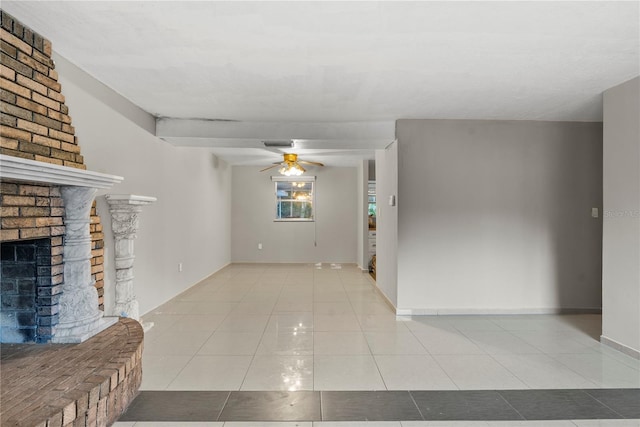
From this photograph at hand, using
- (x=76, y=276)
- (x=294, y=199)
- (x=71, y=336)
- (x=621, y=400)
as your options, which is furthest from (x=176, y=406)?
(x=294, y=199)

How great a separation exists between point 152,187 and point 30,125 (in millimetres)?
2049

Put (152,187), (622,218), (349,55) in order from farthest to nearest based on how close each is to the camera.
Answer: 1. (152,187)
2. (622,218)
3. (349,55)

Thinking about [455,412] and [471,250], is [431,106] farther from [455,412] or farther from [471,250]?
[455,412]

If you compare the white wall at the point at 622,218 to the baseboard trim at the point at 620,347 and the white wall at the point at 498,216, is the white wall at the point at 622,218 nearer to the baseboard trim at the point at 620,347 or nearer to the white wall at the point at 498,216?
the baseboard trim at the point at 620,347

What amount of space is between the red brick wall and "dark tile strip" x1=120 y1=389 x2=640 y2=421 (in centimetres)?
128

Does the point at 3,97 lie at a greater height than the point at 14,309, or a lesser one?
greater

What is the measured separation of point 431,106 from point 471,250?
1.80 m

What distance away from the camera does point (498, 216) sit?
423cm

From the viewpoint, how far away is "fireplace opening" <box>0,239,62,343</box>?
2.25 meters

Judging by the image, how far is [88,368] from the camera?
1959 millimetres

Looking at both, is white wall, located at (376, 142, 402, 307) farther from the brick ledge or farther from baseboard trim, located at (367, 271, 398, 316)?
the brick ledge

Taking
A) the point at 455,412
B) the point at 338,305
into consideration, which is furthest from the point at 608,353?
the point at 338,305

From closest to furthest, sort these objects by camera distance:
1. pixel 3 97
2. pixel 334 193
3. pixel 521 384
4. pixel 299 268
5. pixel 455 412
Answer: pixel 3 97 < pixel 455 412 < pixel 521 384 < pixel 299 268 < pixel 334 193

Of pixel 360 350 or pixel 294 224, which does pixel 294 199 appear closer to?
pixel 294 224
